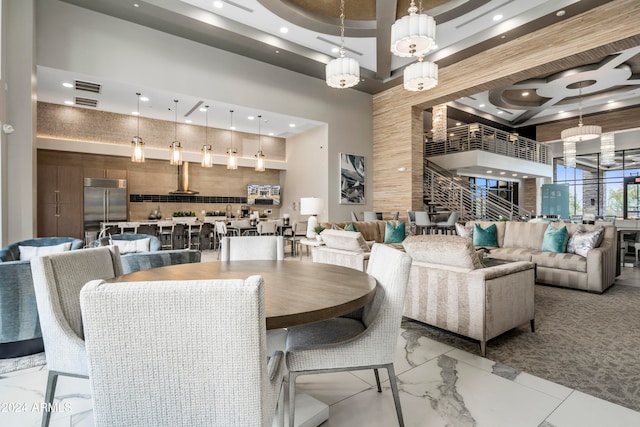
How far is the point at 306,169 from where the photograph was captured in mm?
10336

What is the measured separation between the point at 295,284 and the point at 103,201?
8.80 meters

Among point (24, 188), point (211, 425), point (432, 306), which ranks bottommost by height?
point (432, 306)

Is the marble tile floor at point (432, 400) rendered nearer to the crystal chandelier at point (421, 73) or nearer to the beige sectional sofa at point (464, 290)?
the beige sectional sofa at point (464, 290)

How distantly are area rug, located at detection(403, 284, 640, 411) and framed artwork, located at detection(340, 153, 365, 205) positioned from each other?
19.2ft

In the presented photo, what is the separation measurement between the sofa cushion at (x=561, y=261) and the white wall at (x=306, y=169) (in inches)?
208

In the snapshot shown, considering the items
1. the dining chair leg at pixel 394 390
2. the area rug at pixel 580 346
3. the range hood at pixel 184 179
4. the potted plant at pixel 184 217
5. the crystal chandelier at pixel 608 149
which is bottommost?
the area rug at pixel 580 346

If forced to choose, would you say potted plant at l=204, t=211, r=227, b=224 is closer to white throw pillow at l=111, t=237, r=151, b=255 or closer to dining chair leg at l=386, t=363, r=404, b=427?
white throw pillow at l=111, t=237, r=151, b=255

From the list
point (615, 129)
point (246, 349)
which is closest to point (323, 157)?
point (246, 349)

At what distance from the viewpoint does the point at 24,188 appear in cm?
464

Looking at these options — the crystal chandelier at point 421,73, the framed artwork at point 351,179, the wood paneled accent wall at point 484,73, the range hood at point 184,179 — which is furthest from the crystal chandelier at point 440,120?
the range hood at point 184,179

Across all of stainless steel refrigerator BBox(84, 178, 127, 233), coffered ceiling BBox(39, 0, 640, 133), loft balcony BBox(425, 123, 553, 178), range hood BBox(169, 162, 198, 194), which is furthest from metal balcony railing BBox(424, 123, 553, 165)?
stainless steel refrigerator BBox(84, 178, 127, 233)

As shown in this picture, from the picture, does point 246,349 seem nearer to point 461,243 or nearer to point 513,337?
point 461,243

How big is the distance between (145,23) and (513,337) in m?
7.59

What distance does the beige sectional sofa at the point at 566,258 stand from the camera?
175 inches
